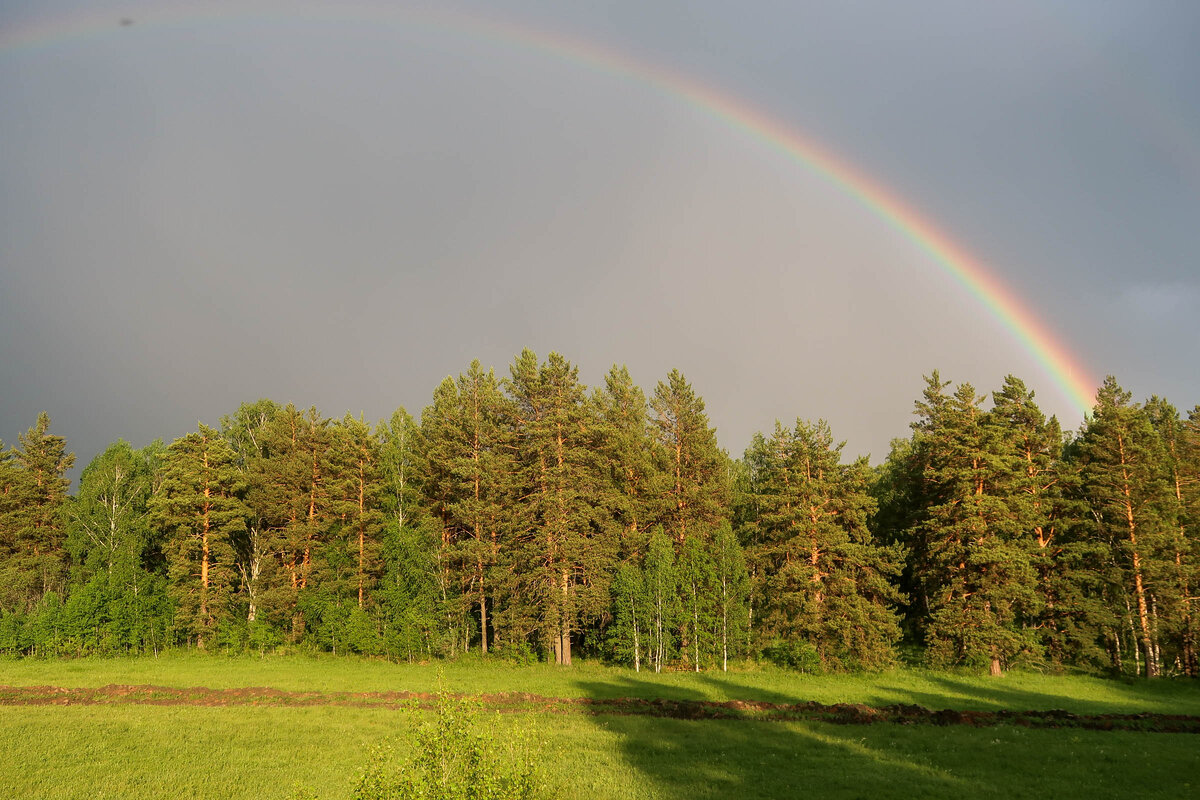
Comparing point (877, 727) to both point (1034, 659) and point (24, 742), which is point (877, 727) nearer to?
point (1034, 659)

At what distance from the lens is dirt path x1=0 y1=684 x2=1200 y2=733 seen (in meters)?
25.7

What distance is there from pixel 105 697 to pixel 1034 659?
51076 mm

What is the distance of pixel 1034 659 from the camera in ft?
127

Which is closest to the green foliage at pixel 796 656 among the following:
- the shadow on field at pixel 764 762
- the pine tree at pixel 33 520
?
the shadow on field at pixel 764 762

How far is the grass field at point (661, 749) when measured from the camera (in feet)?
57.3

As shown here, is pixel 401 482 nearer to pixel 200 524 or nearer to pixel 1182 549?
pixel 200 524

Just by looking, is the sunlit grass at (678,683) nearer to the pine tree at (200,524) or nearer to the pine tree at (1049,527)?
the pine tree at (1049,527)

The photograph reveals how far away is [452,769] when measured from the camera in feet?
24.2

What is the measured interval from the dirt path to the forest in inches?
417

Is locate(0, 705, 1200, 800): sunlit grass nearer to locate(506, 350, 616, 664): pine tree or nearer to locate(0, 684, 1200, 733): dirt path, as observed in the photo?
locate(0, 684, 1200, 733): dirt path

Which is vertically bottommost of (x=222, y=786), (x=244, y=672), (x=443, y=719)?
(x=244, y=672)

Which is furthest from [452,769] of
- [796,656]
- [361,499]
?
[361,499]

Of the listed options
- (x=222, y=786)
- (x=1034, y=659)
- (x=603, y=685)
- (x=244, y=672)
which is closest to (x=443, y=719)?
(x=222, y=786)

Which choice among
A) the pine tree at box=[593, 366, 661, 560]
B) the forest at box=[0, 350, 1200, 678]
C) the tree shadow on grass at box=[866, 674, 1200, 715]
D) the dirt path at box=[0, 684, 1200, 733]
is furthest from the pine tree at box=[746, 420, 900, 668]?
the dirt path at box=[0, 684, 1200, 733]
